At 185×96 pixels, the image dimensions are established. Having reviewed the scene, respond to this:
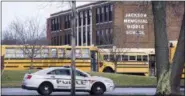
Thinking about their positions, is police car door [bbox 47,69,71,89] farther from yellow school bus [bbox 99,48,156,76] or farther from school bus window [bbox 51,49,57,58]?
yellow school bus [bbox 99,48,156,76]

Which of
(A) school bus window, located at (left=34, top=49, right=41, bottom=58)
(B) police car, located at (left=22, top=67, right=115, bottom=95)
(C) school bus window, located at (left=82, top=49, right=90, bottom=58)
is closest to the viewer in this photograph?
(B) police car, located at (left=22, top=67, right=115, bottom=95)

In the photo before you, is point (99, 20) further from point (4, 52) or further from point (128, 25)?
point (4, 52)

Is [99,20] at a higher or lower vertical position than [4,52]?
higher

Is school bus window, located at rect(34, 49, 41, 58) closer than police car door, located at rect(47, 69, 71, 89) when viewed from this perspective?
No

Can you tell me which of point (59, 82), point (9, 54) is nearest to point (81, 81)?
point (59, 82)

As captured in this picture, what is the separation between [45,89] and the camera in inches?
948

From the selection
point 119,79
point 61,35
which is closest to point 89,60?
point 119,79

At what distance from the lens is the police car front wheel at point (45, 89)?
23891mm

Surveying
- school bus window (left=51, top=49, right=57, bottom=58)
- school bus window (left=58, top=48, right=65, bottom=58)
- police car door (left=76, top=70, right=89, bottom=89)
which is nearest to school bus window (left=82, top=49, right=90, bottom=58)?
school bus window (left=58, top=48, right=65, bottom=58)

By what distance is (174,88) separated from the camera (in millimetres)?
18766

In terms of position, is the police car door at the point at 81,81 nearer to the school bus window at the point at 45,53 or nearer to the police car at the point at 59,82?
the police car at the point at 59,82

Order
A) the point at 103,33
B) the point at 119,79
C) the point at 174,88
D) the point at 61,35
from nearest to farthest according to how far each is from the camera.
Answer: the point at 174,88 < the point at 119,79 < the point at 103,33 < the point at 61,35

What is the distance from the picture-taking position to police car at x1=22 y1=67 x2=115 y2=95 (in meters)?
24.0

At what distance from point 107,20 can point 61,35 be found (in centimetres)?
1618
